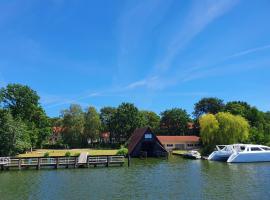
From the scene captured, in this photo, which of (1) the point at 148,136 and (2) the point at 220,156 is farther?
(1) the point at 148,136

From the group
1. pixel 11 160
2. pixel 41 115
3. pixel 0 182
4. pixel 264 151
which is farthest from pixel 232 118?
pixel 0 182

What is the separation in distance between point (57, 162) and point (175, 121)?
69.0 metres

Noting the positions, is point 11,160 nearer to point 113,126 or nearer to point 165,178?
point 165,178

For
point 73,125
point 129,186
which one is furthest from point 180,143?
point 129,186

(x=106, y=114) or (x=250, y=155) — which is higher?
(x=106, y=114)

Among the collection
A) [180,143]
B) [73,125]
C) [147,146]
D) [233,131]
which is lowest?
[147,146]

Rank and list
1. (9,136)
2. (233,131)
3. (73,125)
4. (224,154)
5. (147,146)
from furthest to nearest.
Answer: (73,125) → (147,146) → (233,131) → (9,136) → (224,154)

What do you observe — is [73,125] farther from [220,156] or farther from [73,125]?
[220,156]

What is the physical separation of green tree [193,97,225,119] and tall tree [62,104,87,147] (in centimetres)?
3432

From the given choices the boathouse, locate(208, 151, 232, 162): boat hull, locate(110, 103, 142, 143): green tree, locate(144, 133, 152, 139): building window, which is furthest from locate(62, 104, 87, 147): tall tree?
locate(208, 151, 232, 162): boat hull

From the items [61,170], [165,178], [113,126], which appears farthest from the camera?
[113,126]

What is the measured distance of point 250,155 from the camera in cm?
5178

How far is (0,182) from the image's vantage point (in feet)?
102

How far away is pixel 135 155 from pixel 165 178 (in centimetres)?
3502
